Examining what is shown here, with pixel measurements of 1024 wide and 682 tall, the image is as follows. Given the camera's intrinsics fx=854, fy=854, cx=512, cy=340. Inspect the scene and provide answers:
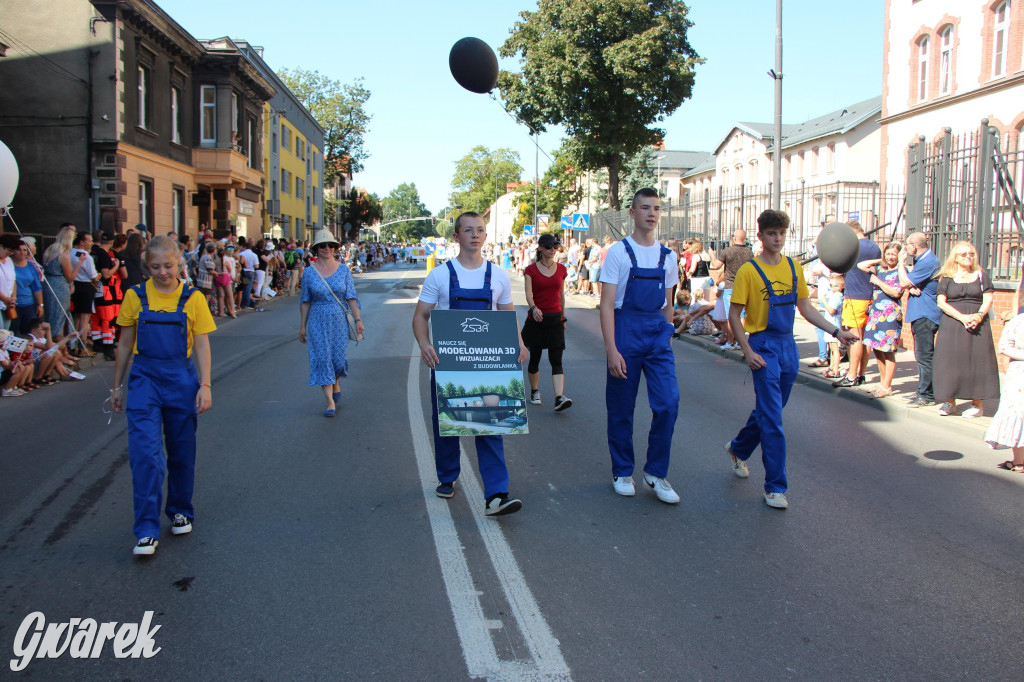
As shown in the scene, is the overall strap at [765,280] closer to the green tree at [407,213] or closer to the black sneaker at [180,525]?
the black sneaker at [180,525]

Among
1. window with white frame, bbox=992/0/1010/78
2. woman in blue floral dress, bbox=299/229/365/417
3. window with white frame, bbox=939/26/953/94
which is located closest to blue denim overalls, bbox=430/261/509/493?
woman in blue floral dress, bbox=299/229/365/417

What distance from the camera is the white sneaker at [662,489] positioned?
542 cm

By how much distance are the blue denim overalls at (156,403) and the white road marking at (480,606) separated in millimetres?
1502

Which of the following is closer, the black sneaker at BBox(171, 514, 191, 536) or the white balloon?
the black sneaker at BBox(171, 514, 191, 536)

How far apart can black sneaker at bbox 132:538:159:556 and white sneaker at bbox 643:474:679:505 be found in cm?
299

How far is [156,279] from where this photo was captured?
4590mm

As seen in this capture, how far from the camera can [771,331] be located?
551cm

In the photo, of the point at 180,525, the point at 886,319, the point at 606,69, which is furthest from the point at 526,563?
the point at 606,69

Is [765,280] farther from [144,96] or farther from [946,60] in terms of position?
[946,60]

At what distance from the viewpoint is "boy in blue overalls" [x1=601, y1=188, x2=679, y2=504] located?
5.37 metres

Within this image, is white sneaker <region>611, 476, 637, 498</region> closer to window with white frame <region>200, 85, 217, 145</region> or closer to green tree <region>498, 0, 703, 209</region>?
window with white frame <region>200, 85, 217, 145</region>

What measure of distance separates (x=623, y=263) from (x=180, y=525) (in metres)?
3.03

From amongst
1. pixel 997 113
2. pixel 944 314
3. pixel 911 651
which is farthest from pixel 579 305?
pixel 911 651

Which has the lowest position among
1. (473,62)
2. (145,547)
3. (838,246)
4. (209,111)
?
(145,547)
